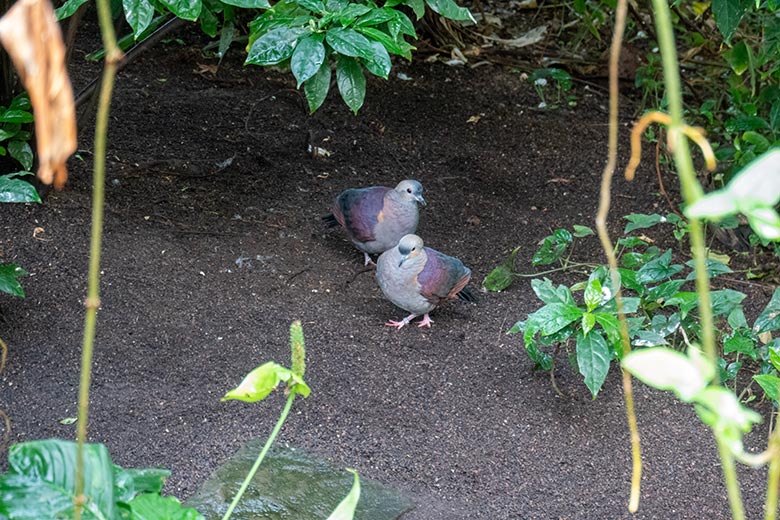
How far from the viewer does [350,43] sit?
289 cm

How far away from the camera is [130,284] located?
3.63 meters

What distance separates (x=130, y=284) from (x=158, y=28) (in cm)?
109

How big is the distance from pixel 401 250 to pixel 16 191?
60.1 inches

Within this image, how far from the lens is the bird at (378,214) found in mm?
4102

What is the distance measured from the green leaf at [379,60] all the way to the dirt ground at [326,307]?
45.3 inches

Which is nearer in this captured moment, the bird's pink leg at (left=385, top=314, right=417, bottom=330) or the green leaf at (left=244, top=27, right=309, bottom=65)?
the green leaf at (left=244, top=27, right=309, bottom=65)

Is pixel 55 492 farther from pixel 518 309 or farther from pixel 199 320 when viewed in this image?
pixel 518 309

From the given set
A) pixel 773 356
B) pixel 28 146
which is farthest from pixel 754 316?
pixel 28 146

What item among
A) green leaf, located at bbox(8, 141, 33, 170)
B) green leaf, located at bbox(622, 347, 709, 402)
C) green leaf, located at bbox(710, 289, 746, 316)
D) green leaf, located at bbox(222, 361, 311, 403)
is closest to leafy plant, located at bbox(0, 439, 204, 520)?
green leaf, located at bbox(222, 361, 311, 403)

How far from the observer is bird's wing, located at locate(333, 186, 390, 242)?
4102 mm

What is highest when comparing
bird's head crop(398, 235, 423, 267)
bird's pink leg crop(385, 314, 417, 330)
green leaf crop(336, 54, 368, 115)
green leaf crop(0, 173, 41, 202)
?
green leaf crop(336, 54, 368, 115)

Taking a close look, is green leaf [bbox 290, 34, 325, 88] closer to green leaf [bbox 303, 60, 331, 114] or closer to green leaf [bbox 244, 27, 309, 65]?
green leaf [bbox 244, 27, 309, 65]

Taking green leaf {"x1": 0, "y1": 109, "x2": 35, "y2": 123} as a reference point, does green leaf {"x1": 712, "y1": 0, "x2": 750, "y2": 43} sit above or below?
above

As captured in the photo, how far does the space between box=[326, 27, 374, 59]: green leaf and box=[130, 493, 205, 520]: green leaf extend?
6.07 ft
